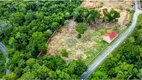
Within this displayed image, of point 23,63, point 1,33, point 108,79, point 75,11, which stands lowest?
point 108,79

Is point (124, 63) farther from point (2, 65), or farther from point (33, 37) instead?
point (2, 65)

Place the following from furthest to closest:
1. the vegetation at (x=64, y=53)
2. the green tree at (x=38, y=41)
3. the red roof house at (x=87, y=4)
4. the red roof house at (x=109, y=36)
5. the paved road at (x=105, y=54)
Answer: the red roof house at (x=87, y=4) < the red roof house at (x=109, y=36) < the green tree at (x=38, y=41) < the vegetation at (x=64, y=53) < the paved road at (x=105, y=54)

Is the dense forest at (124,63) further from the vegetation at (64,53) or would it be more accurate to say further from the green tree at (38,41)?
the green tree at (38,41)

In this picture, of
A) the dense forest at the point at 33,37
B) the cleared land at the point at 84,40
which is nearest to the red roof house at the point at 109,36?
the cleared land at the point at 84,40

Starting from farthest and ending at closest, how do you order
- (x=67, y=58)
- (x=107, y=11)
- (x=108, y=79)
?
(x=107, y=11) → (x=67, y=58) → (x=108, y=79)

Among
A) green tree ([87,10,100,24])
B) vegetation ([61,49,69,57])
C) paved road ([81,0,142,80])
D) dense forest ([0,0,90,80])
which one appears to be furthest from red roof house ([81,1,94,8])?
vegetation ([61,49,69,57])

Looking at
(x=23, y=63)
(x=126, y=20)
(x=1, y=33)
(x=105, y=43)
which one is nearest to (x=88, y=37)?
(x=105, y=43)

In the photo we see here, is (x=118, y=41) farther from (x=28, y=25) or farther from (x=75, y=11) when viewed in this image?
(x=28, y=25)
